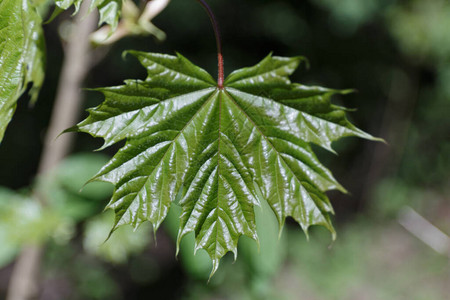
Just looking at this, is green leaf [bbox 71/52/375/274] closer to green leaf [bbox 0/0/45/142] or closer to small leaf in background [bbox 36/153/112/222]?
green leaf [bbox 0/0/45/142]

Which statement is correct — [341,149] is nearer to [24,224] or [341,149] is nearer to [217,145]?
[24,224]

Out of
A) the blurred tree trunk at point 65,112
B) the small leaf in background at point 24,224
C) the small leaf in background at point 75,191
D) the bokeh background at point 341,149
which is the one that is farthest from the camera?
the bokeh background at point 341,149

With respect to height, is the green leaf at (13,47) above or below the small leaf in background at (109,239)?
above

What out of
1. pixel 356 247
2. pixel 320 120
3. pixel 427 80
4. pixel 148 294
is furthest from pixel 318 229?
pixel 320 120

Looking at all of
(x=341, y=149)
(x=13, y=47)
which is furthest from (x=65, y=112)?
(x=341, y=149)

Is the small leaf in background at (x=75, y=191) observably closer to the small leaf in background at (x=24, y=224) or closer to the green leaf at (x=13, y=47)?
the small leaf in background at (x=24, y=224)

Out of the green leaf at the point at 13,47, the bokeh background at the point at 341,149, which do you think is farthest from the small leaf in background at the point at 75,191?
the bokeh background at the point at 341,149

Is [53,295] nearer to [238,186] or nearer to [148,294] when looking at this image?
[148,294]

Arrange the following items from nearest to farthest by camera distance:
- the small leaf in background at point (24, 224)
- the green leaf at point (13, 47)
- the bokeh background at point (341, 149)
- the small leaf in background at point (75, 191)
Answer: the green leaf at point (13, 47) → the small leaf in background at point (24, 224) → the small leaf in background at point (75, 191) → the bokeh background at point (341, 149)
